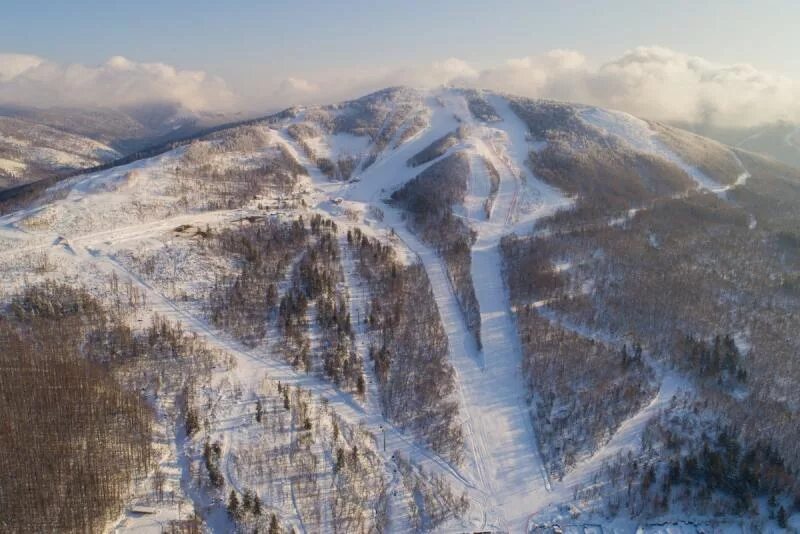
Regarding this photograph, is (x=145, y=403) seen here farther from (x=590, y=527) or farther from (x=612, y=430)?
(x=612, y=430)

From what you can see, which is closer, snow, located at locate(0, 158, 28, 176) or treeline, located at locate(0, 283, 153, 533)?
treeline, located at locate(0, 283, 153, 533)

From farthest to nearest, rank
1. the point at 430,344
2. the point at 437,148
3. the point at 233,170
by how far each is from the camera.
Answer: the point at 437,148
the point at 233,170
the point at 430,344

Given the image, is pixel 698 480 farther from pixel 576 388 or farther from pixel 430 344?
pixel 430 344

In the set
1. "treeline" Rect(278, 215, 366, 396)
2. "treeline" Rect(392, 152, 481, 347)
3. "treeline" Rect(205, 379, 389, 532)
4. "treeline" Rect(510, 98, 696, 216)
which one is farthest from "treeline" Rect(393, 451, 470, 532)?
"treeline" Rect(510, 98, 696, 216)

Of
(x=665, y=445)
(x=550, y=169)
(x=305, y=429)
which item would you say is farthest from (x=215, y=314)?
(x=550, y=169)

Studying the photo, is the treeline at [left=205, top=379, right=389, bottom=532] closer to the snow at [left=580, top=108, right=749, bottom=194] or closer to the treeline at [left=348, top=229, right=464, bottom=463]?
the treeline at [left=348, top=229, right=464, bottom=463]

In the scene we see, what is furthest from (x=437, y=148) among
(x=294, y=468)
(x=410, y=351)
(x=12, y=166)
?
(x=12, y=166)
